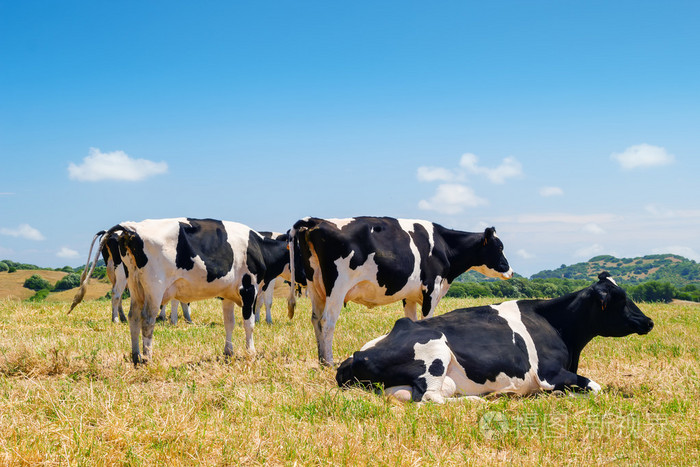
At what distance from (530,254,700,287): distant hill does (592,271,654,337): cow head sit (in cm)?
16149

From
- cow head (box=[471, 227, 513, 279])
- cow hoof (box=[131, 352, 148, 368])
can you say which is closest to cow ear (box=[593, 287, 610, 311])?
cow head (box=[471, 227, 513, 279])

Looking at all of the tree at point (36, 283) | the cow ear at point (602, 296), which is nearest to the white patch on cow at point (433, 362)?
the cow ear at point (602, 296)

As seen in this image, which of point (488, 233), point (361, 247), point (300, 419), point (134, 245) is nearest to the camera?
point (300, 419)

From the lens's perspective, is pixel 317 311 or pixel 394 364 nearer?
pixel 394 364

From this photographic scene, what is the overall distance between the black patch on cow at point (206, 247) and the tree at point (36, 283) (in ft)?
179

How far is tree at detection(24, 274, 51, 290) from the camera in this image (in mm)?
57075

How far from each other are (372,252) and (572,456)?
17.1ft

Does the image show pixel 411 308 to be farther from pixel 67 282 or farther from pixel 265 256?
pixel 67 282

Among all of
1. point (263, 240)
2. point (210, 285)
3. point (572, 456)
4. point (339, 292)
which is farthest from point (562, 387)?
point (263, 240)

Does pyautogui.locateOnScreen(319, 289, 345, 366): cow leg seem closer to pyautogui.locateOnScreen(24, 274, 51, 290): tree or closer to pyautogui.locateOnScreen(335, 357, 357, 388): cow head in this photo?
pyautogui.locateOnScreen(335, 357, 357, 388): cow head

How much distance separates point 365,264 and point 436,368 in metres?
3.25

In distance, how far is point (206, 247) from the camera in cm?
961

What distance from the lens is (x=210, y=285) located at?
31.5ft

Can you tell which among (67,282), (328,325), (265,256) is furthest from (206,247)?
(67,282)
